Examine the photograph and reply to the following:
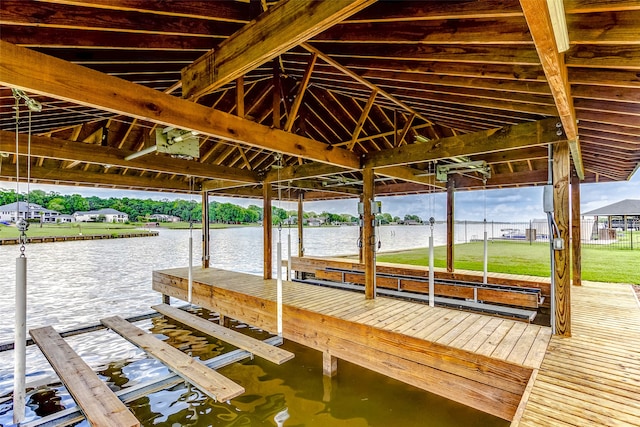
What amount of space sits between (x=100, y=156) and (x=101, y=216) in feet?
109

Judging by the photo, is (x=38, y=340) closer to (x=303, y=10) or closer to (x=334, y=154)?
(x=334, y=154)

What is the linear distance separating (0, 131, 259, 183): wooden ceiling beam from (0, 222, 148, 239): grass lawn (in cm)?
2556

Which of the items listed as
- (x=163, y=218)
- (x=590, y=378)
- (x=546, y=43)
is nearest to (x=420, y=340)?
(x=590, y=378)

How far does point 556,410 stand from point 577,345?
5.53 ft

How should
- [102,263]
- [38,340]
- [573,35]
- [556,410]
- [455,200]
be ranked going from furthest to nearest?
1. [102,263]
2. [455,200]
3. [38,340]
4. [556,410]
5. [573,35]

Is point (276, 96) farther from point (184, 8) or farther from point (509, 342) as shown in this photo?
point (509, 342)

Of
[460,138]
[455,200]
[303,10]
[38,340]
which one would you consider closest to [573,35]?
[303,10]

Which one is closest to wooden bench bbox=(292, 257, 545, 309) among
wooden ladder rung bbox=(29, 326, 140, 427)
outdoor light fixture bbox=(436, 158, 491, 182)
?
outdoor light fixture bbox=(436, 158, 491, 182)

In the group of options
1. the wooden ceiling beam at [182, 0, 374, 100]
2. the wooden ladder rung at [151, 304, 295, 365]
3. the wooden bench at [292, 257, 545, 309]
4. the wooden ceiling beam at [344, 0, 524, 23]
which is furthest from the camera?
the wooden bench at [292, 257, 545, 309]

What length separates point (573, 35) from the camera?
209 cm

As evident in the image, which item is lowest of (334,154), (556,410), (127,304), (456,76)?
(127,304)

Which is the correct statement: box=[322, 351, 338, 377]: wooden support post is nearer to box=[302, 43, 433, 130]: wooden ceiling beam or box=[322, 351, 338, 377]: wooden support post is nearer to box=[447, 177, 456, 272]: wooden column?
box=[302, 43, 433, 130]: wooden ceiling beam

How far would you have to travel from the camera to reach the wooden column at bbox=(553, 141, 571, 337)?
3.78m

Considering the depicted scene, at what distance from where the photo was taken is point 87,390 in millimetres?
3375
